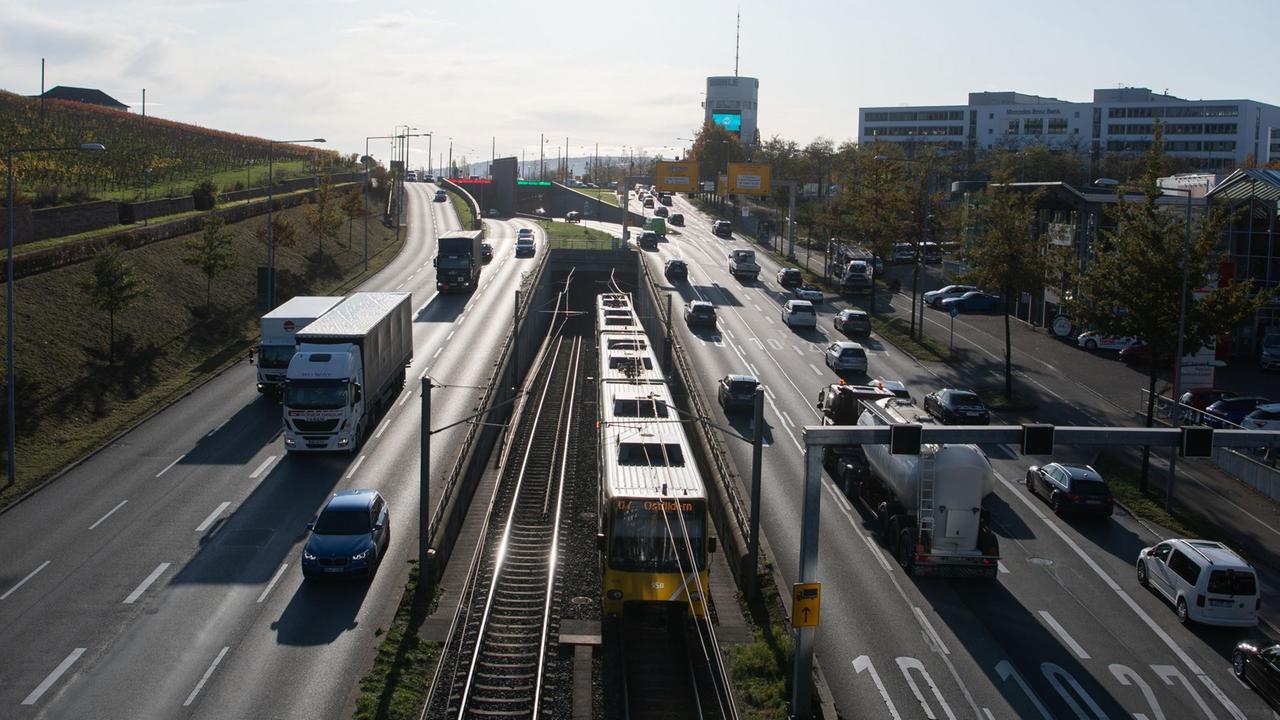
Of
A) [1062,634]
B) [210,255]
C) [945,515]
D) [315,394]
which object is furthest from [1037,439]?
[210,255]

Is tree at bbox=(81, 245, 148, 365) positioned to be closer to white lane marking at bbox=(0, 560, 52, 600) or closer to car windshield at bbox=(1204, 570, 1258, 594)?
white lane marking at bbox=(0, 560, 52, 600)

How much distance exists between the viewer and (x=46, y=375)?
39.8 metres

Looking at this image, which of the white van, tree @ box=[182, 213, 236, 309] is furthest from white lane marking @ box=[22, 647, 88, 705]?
tree @ box=[182, 213, 236, 309]

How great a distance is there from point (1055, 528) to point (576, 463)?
16597mm

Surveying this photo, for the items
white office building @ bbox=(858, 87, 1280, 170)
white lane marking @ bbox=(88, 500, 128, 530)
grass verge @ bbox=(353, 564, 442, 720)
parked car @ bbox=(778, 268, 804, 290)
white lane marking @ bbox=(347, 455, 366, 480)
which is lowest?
grass verge @ bbox=(353, 564, 442, 720)

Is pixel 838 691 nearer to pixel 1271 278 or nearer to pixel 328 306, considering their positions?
pixel 328 306

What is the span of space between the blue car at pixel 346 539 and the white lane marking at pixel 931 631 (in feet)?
42.8

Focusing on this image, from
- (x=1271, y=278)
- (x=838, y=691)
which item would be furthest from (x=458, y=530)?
(x=1271, y=278)

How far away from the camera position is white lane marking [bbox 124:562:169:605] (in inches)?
969

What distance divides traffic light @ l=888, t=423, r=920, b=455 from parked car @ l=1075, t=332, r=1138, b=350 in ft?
125

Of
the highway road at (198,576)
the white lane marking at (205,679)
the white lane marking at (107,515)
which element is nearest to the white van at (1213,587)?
the highway road at (198,576)

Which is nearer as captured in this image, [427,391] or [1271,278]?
[427,391]

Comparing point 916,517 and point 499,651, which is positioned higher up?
point 916,517

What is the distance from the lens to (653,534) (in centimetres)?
2250
